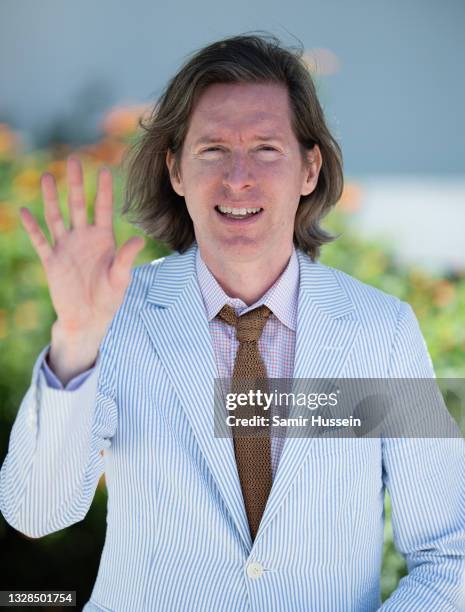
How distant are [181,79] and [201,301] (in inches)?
22.9

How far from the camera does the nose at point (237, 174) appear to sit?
2227mm

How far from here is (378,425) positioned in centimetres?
227

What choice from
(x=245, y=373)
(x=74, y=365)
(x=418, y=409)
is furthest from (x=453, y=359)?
(x=74, y=365)

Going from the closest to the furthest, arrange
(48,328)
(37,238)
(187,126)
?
(37,238) < (187,126) < (48,328)

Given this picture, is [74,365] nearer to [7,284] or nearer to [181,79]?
[181,79]

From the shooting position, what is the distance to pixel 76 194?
171 centimetres

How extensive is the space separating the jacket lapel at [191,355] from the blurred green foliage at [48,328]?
1.08 meters

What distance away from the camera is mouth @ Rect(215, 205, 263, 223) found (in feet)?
7.38

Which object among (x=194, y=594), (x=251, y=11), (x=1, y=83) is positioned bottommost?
(x=194, y=594)

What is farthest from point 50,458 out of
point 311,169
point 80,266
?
point 311,169

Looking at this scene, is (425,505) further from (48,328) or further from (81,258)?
(48,328)

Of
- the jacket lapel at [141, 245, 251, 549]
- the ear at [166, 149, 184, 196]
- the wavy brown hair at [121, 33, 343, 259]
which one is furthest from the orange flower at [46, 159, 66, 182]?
the jacket lapel at [141, 245, 251, 549]

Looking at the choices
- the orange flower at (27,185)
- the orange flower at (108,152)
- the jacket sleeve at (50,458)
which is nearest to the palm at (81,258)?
the jacket sleeve at (50,458)

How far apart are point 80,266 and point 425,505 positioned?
3.48 ft
